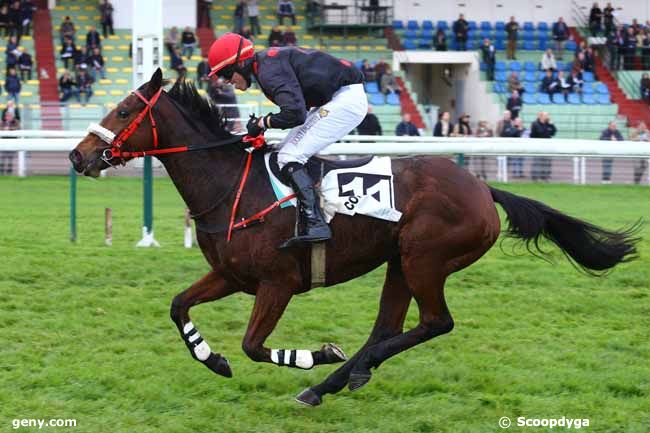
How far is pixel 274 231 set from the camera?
5.23 meters

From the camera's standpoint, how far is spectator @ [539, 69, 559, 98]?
24.4 m

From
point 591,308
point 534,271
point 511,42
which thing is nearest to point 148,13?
point 534,271

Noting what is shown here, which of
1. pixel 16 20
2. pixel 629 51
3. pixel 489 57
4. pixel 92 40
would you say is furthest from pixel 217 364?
pixel 629 51

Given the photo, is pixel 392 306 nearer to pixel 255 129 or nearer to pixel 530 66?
pixel 255 129

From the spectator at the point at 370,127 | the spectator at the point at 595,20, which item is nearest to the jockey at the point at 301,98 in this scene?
the spectator at the point at 370,127

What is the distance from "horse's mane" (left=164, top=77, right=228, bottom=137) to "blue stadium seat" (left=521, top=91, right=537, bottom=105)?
19025mm

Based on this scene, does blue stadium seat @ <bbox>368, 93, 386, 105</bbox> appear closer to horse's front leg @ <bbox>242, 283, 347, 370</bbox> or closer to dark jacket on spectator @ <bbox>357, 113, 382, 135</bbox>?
dark jacket on spectator @ <bbox>357, 113, 382, 135</bbox>

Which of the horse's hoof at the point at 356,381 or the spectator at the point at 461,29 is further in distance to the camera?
the spectator at the point at 461,29

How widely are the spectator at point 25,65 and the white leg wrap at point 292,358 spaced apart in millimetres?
18015

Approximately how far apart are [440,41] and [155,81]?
21.6 meters

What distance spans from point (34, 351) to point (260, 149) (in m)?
1.79

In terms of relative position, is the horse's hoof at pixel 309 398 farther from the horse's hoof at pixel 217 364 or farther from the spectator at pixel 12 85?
the spectator at pixel 12 85

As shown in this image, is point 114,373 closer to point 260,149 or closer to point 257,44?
point 260,149

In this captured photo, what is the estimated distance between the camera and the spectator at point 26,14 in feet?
76.8
